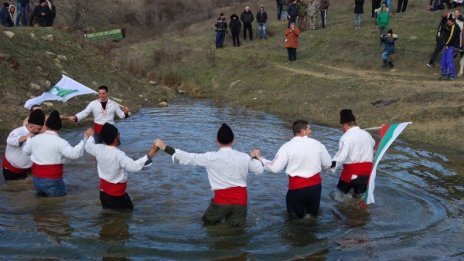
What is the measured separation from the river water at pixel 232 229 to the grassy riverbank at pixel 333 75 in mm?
4063

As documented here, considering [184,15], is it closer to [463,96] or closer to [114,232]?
[463,96]

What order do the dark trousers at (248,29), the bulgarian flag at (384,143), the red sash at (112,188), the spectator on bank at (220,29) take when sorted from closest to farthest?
the red sash at (112,188), the bulgarian flag at (384,143), the spectator on bank at (220,29), the dark trousers at (248,29)

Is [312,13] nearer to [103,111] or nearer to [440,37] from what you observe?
[440,37]

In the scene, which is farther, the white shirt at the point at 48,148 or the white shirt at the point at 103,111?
the white shirt at the point at 103,111

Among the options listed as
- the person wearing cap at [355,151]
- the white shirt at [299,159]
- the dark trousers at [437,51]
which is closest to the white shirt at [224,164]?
the white shirt at [299,159]

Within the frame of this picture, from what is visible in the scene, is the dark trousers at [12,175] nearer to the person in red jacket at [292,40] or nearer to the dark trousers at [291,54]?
the person in red jacket at [292,40]

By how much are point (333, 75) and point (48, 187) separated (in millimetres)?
17209

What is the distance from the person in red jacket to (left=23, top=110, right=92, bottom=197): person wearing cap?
1905 centimetres

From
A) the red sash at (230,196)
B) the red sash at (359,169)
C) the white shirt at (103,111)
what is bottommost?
the red sash at (359,169)

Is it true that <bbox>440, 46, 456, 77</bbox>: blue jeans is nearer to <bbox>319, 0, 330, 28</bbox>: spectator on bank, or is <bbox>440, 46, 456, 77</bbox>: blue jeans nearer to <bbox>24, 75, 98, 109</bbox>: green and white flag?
<bbox>319, 0, 330, 28</bbox>: spectator on bank

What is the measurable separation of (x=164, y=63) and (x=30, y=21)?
8263 mm

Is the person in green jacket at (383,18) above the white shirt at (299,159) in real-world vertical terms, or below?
above

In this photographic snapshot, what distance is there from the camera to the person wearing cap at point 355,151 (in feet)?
31.7

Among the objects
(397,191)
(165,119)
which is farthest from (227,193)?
(165,119)
